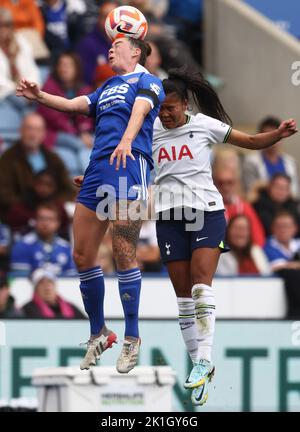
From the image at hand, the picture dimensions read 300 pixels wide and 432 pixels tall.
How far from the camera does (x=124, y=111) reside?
10.4m

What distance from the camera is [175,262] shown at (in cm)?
1107

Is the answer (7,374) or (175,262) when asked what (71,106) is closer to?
(175,262)

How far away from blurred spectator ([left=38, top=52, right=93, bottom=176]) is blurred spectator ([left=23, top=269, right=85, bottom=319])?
7.43 feet

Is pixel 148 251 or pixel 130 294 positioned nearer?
pixel 130 294

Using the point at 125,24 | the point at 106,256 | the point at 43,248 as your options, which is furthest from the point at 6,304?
the point at 125,24

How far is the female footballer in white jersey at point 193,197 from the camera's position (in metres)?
10.9

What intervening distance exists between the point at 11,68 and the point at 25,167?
1.82 meters

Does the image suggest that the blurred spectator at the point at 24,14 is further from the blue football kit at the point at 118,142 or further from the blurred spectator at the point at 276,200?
the blue football kit at the point at 118,142

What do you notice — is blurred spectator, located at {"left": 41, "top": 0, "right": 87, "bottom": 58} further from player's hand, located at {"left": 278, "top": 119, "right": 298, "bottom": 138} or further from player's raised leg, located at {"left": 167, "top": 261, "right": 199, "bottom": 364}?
player's hand, located at {"left": 278, "top": 119, "right": 298, "bottom": 138}

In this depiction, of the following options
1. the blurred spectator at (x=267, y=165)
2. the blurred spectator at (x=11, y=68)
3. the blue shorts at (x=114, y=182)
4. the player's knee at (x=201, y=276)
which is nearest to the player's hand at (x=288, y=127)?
the blue shorts at (x=114, y=182)

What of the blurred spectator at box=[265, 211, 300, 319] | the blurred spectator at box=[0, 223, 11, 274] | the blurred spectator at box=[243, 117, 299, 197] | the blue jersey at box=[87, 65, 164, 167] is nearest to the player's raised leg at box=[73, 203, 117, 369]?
the blue jersey at box=[87, 65, 164, 167]

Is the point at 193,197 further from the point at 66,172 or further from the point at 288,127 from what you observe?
the point at 66,172
